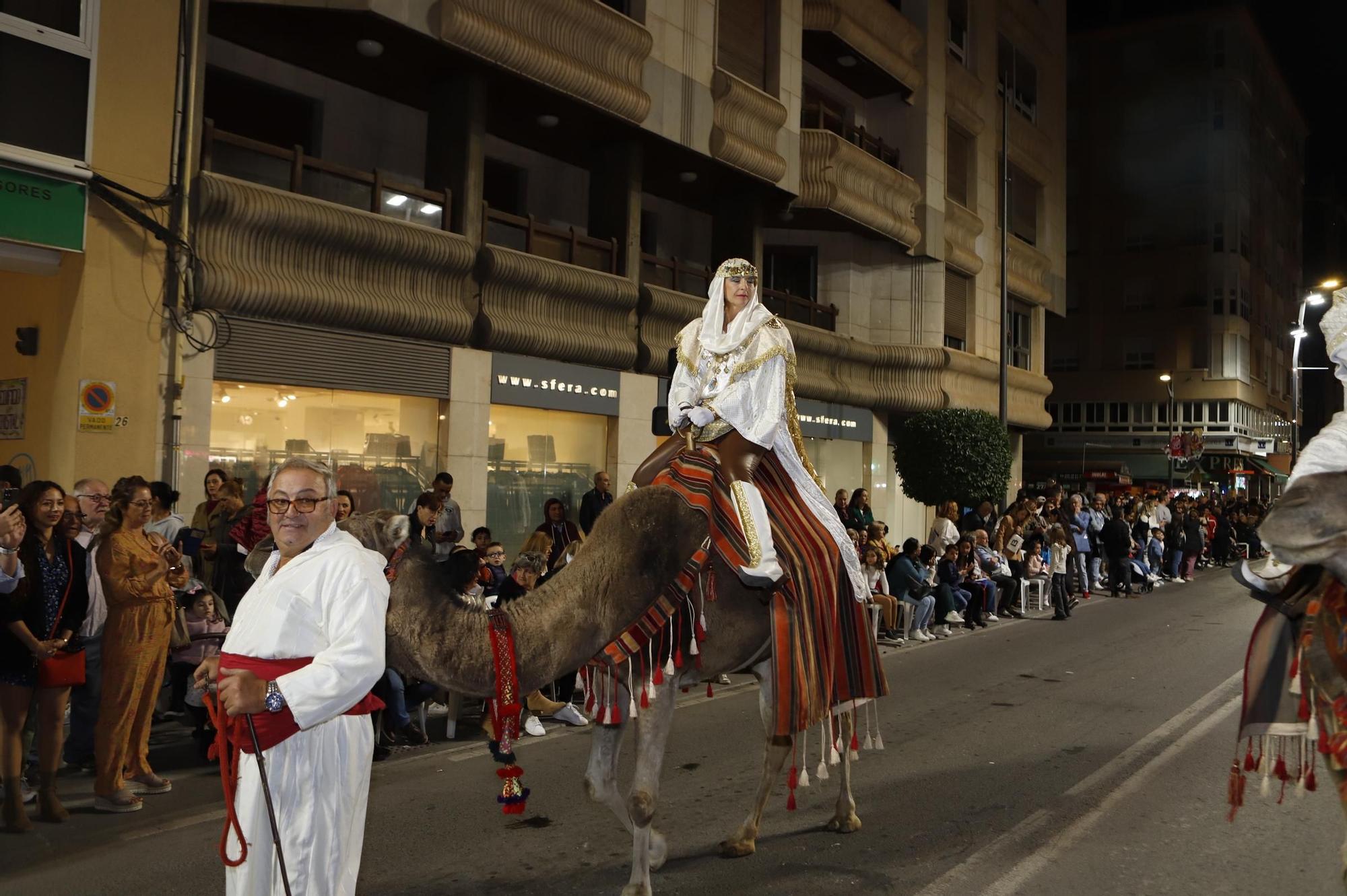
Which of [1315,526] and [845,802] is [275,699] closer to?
[1315,526]

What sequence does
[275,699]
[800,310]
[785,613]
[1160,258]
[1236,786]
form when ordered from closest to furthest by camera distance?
[275,699], [1236,786], [785,613], [800,310], [1160,258]

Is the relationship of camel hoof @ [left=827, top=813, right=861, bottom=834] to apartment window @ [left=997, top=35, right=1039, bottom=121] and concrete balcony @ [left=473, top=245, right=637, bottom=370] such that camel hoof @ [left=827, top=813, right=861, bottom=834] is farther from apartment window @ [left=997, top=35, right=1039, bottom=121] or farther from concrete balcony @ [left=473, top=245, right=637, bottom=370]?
apartment window @ [left=997, top=35, right=1039, bottom=121]

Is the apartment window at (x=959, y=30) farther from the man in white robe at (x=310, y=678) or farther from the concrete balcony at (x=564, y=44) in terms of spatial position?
the man in white robe at (x=310, y=678)

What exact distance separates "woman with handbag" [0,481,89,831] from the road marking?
510 centimetres

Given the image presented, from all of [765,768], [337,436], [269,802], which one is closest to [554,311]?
[337,436]

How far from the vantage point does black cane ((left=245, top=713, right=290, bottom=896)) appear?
312 cm

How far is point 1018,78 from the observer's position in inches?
1272

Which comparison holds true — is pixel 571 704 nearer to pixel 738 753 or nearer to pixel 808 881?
pixel 738 753

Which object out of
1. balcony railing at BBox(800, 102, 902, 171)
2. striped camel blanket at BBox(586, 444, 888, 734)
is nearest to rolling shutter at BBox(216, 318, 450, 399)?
striped camel blanket at BBox(586, 444, 888, 734)

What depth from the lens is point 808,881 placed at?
17.2ft

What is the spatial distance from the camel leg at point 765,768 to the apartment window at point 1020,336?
91.2ft

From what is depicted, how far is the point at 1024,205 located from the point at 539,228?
809 inches

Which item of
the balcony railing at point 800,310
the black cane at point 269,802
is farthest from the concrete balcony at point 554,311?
the black cane at point 269,802

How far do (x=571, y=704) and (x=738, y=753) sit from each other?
5.68 ft
